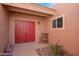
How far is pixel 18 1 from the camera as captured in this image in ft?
7.99

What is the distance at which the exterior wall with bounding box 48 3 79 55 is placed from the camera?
2.41 meters

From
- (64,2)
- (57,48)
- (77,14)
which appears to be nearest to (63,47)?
(57,48)

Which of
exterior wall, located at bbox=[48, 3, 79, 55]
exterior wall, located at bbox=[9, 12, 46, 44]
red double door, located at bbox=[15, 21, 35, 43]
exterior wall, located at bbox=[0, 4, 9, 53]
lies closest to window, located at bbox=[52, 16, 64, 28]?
exterior wall, located at bbox=[48, 3, 79, 55]

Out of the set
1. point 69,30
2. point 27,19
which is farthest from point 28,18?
point 69,30

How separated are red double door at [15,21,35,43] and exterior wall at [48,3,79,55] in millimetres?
372

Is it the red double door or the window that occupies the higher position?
the window

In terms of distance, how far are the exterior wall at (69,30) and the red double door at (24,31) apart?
0.37m

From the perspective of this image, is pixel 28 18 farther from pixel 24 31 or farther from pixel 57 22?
pixel 57 22

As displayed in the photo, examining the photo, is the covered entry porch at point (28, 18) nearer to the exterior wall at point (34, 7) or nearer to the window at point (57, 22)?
the exterior wall at point (34, 7)

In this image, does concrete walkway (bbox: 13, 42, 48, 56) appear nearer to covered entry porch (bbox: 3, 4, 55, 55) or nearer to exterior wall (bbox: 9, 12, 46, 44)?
covered entry porch (bbox: 3, 4, 55, 55)

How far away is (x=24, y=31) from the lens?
2533mm

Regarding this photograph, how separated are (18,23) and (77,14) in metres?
1.04

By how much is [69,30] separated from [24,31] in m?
0.80

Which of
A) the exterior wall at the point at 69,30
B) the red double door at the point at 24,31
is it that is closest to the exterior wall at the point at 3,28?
the red double door at the point at 24,31
